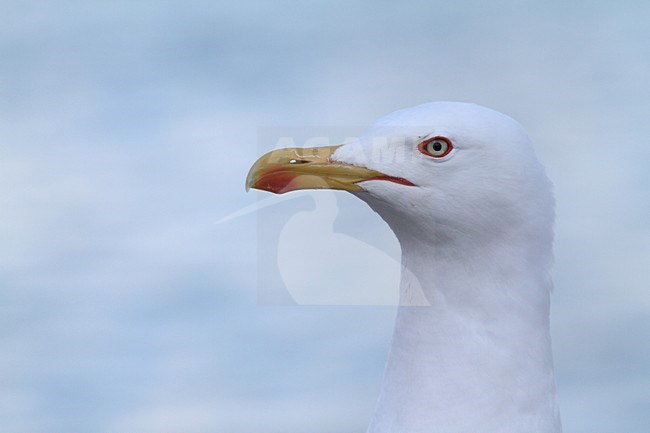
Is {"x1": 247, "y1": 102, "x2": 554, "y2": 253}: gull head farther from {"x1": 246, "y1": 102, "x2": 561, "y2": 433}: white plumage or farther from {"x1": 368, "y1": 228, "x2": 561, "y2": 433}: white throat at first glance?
{"x1": 368, "y1": 228, "x2": 561, "y2": 433}: white throat

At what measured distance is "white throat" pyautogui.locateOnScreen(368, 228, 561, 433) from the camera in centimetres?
768

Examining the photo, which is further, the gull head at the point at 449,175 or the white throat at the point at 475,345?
the white throat at the point at 475,345

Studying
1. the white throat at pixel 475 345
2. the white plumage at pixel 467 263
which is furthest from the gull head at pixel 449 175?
the white throat at pixel 475 345

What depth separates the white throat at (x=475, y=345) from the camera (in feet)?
25.2

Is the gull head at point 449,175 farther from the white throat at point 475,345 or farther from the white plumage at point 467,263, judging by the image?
the white throat at point 475,345

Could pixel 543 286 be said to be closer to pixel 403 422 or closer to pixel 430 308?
pixel 430 308

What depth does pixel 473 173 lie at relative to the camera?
7.58 metres

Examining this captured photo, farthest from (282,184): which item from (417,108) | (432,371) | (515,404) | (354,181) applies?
(515,404)

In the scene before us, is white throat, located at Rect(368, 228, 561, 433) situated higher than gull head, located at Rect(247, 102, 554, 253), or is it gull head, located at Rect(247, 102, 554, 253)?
gull head, located at Rect(247, 102, 554, 253)

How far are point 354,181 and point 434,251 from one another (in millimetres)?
646

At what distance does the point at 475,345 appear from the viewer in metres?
7.73

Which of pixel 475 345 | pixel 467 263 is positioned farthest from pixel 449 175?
pixel 475 345

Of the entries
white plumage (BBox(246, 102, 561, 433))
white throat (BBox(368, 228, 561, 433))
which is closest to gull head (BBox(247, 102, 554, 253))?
white plumage (BBox(246, 102, 561, 433))

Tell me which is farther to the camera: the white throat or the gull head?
the white throat
